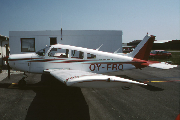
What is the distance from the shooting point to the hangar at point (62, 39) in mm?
15164

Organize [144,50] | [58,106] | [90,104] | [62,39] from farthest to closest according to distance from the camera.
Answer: [62,39]
[144,50]
[90,104]
[58,106]

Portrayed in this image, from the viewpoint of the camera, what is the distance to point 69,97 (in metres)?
5.70

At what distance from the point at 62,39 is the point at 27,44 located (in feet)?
14.0

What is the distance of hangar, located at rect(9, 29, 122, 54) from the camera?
49.8ft

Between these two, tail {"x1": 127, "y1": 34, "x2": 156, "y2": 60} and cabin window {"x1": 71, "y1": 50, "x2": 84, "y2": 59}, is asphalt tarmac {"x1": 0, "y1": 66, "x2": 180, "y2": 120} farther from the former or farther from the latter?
tail {"x1": 127, "y1": 34, "x2": 156, "y2": 60}

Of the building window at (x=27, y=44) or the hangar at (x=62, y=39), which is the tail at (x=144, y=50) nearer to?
the hangar at (x=62, y=39)

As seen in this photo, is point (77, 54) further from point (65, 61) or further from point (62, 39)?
point (62, 39)

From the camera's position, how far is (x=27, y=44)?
1535 cm

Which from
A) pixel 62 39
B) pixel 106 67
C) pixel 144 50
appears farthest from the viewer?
pixel 62 39

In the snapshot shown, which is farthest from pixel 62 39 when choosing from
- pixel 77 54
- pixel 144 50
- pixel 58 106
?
pixel 58 106

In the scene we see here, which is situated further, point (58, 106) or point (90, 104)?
point (90, 104)

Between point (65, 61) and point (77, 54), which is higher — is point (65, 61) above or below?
below

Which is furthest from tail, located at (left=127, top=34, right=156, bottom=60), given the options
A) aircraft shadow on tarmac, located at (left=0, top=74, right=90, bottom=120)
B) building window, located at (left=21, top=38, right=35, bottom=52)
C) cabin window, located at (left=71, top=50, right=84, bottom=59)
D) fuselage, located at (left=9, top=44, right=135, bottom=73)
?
building window, located at (left=21, top=38, right=35, bottom=52)

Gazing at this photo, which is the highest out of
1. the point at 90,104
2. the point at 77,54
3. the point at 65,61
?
the point at 77,54
